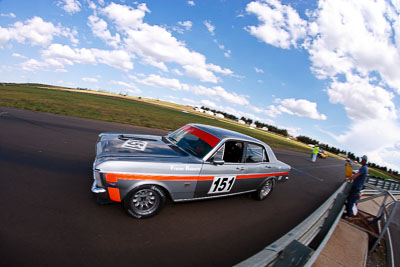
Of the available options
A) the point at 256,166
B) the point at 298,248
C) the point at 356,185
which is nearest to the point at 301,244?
the point at 298,248

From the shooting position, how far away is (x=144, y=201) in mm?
3322

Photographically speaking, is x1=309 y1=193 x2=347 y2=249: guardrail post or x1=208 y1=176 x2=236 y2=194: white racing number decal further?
x1=208 y1=176 x2=236 y2=194: white racing number decal

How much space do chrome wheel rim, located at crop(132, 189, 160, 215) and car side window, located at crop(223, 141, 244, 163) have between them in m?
1.71

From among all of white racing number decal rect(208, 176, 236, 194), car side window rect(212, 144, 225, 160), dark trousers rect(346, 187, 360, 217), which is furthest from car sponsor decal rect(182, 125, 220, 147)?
dark trousers rect(346, 187, 360, 217)

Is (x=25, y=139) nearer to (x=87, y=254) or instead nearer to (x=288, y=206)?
(x=87, y=254)

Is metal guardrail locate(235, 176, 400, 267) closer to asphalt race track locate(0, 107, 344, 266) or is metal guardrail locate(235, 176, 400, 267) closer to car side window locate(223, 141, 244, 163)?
asphalt race track locate(0, 107, 344, 266)

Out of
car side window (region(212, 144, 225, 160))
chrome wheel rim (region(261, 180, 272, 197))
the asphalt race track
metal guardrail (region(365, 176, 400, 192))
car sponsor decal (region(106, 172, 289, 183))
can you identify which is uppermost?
car side window (region(212, 144, 225, 160))

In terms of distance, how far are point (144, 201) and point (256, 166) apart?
282cm

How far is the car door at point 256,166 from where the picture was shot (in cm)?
457

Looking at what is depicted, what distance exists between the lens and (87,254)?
2422mm

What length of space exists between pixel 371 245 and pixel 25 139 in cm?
1032

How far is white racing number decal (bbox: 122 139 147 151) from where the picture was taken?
3660 millimetres

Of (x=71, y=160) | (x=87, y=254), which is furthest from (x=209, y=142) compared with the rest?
(x=71, y=160)

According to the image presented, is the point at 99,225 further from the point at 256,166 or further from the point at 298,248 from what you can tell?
the point at 256,166
